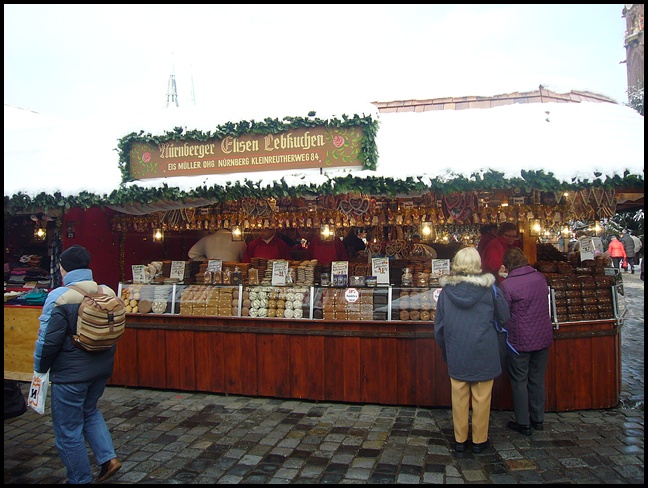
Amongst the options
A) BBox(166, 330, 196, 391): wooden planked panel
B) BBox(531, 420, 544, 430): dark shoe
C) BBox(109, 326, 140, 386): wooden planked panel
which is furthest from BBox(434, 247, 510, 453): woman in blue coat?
BBox(109, 326, 140, 386): wooden planked panel

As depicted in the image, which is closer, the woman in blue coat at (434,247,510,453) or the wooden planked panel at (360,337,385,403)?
the woman in blue coat at (434,247,510,453)

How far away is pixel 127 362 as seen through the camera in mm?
6129

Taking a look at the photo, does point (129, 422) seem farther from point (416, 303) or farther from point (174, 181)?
point (416, 303)

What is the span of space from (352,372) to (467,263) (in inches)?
84.5

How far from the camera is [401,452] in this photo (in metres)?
4.11

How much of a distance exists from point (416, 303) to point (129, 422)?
3510 millimetres

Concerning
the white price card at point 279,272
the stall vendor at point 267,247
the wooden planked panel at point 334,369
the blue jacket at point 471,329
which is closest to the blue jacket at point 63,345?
the wooden planked panel at point 334,369

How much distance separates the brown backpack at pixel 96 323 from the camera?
3.45 metres

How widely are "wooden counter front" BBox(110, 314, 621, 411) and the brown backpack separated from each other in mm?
2296

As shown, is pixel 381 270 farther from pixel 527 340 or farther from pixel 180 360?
pixel 180 360

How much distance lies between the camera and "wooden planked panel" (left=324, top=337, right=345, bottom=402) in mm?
5430

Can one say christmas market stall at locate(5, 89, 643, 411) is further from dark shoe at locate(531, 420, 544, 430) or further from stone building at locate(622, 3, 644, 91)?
stone building at locate(622, 3, 644, 91)

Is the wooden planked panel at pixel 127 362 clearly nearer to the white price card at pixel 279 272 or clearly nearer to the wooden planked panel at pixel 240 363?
the wooden planked panel at pixel 240 363

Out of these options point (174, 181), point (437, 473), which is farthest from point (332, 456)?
point (174, 181)
